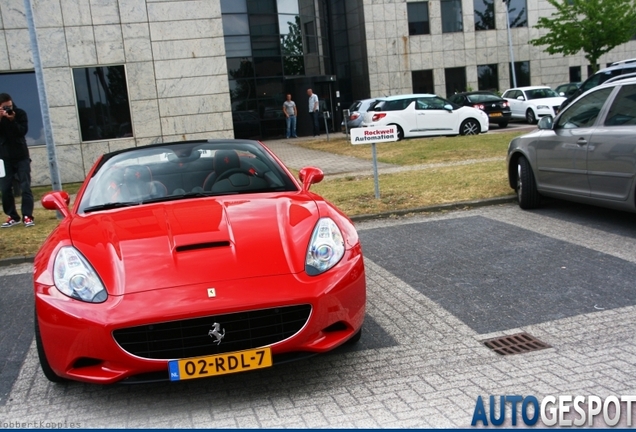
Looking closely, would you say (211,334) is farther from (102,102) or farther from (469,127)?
(469,127)

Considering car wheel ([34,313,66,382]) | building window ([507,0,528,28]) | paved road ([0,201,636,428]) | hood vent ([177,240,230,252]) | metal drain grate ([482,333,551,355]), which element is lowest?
metal drain grate ([482,333,551,355])

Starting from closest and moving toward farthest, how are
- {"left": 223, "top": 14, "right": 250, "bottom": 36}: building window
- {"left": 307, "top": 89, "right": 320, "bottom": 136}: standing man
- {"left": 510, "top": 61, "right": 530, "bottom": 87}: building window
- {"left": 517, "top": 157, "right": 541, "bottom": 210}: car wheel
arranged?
{"left": 517, "top": 157, "right": 541, "bottom": 210}: car wheel
{"left": 307, "top": 89, "right": 320, "bottom": 136}: standing man
{"left": 223, "top": 14, "right": 250, "bottom": 36}: building window
{"left": 510, "top": 61, "right": 530, "bottom": 87}: building window

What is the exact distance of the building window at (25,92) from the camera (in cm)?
1595

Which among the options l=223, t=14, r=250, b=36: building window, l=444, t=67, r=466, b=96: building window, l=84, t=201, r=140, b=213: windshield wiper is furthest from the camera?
l=444, t=67, r=466, b=96: building window

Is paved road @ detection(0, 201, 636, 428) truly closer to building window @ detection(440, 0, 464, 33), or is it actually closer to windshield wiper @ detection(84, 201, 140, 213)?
windshield wiper @ detection(84, 201, 140, 213)

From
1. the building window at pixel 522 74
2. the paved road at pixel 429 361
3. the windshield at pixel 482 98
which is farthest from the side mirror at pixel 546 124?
the building window at pixel 522 74

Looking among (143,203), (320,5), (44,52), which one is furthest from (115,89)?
(320,5)

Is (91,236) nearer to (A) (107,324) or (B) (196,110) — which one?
(A) (107,324)

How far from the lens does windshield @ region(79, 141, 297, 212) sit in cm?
497

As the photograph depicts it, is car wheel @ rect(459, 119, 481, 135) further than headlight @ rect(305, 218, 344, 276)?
Yes

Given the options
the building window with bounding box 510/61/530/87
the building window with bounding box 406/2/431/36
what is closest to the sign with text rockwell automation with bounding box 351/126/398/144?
the building window with bounding box 406/2/431/36

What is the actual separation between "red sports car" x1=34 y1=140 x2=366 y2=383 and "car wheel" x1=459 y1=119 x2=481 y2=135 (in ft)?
62.6

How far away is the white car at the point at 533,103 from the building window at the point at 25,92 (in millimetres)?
18832

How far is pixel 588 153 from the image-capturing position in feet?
25.0
